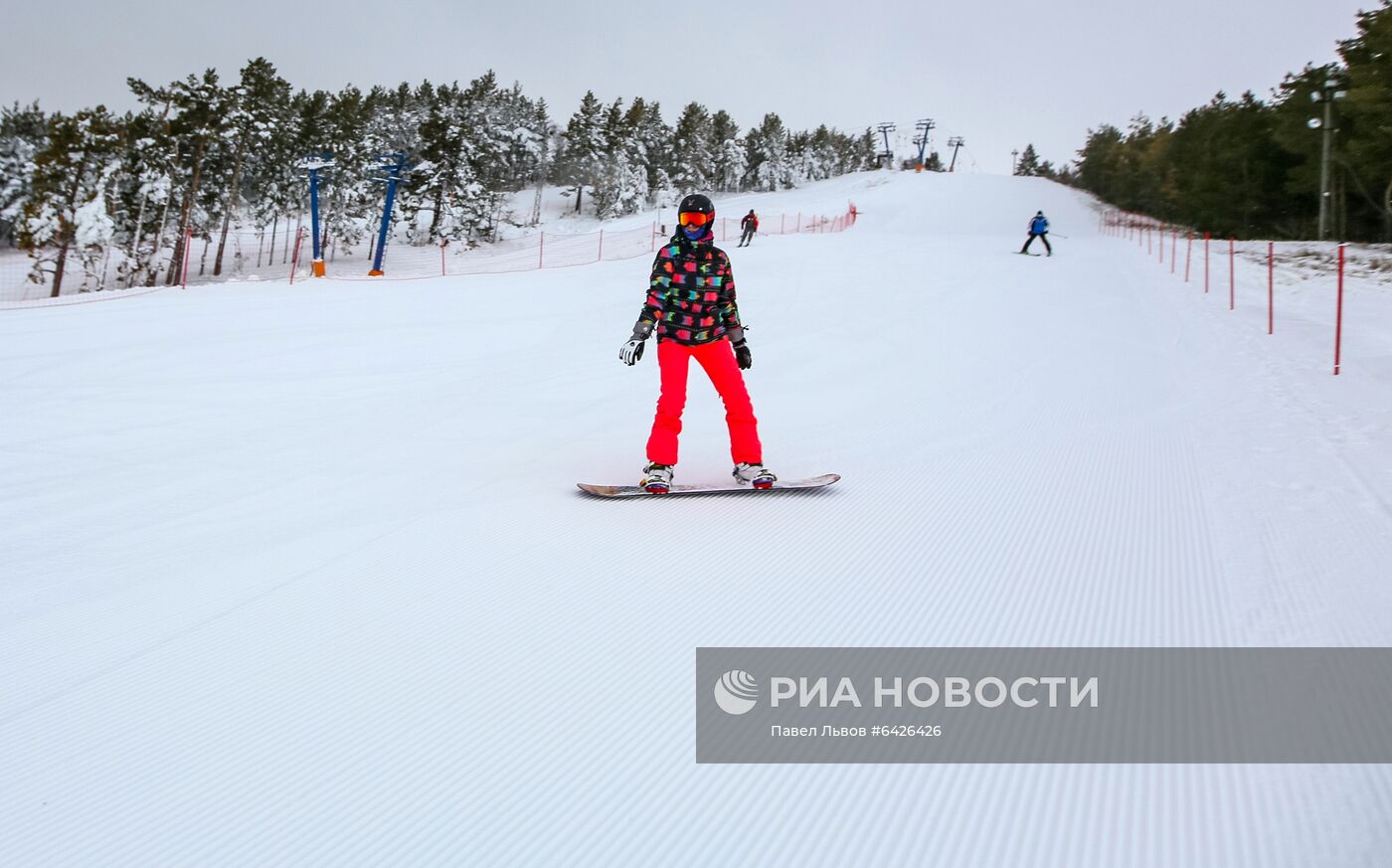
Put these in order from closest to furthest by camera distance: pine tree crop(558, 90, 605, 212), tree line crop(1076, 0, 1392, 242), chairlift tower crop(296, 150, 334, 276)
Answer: chairlift tower crop(296, 150, 334, 276), tree line crop(1076, 0, 1392, 242), pine tree crop(558, 90, 605, 212)

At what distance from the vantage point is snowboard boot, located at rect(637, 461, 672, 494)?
4.98 meters

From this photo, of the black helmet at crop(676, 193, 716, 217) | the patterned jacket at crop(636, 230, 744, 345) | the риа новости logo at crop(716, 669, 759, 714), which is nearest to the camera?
the риа новости logo at crop(716, 669, 759, 714)

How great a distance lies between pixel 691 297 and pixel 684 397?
589mm

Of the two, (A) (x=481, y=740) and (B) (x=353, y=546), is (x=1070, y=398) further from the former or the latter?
(A) (x=481, y=740)

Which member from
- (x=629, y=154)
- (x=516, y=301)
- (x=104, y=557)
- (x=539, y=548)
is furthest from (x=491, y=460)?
(x=629, y=154)

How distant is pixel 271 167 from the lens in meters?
51.3

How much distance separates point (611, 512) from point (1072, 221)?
195 ft

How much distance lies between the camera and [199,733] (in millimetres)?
2547

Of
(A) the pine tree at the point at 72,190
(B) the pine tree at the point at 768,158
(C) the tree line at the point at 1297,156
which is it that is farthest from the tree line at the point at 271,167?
(C) the tree line at the point at 1297,156

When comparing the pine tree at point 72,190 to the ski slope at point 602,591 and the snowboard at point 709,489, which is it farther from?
the snowboard at point 709,489

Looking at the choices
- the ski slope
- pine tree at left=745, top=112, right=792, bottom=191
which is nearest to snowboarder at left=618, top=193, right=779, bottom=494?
the ski slope

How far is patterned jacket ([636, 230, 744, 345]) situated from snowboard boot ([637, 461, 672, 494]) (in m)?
0.76

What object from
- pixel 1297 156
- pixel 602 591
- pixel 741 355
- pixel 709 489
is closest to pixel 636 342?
pixel 741 355

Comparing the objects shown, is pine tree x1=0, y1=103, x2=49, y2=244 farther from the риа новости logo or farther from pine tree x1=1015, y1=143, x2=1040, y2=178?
pine tree x1=1015, y1=143, x2=1040, y2=178
